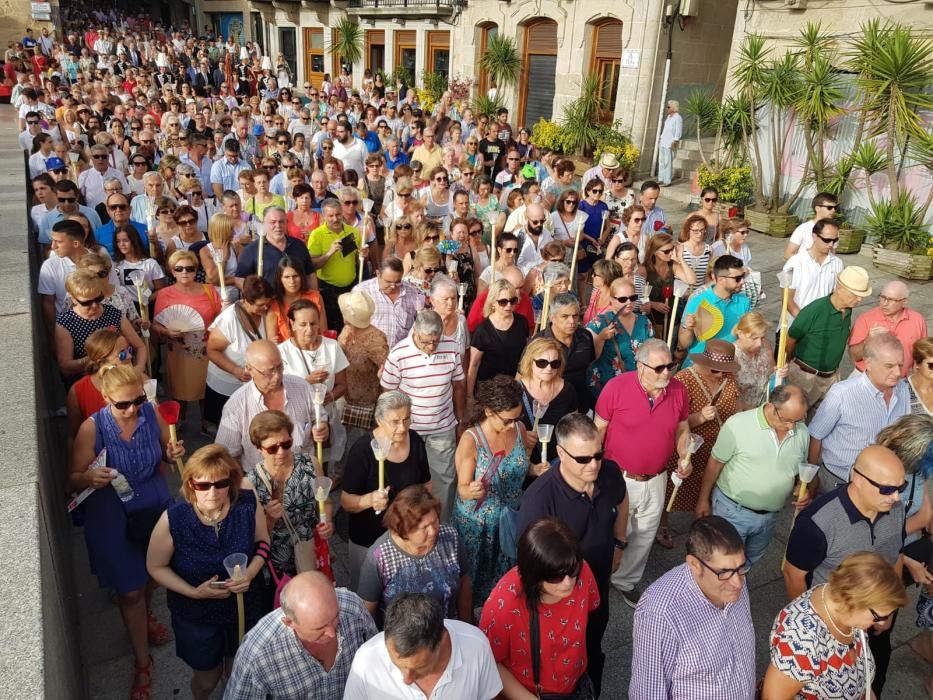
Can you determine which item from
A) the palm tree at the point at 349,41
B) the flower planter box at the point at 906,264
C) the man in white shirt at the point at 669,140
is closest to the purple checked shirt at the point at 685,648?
the flower planter box at the point at 906,264

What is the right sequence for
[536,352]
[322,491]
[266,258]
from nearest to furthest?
[322,491] < [536,352] < [266,258]

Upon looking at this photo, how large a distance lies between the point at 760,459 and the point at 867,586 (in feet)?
4.66

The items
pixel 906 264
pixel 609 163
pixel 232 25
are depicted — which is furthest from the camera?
pixel 232 25

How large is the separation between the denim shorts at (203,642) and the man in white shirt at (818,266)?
17.7ft

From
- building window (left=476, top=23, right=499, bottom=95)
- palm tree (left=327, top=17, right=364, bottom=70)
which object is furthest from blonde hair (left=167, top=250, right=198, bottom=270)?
palm tree (left=327, top=17, right=364, bottom=70)

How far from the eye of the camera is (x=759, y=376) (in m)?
5.12

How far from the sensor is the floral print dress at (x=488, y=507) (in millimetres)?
3990

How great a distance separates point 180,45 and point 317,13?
656 centimetres

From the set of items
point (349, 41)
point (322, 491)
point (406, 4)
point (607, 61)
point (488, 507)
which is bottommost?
point (488, 507)

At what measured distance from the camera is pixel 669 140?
639 inches

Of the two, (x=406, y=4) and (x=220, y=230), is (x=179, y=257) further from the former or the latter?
(x=406, y=4)

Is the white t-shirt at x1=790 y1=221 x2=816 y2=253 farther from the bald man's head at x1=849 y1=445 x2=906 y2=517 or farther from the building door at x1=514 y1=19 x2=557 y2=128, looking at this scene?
the building door at x1=514 y1=19 x2=557 y2=128

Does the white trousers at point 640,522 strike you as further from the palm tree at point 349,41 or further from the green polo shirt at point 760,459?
the palm tree at point 349,41

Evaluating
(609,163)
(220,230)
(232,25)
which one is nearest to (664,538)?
(220,230)
